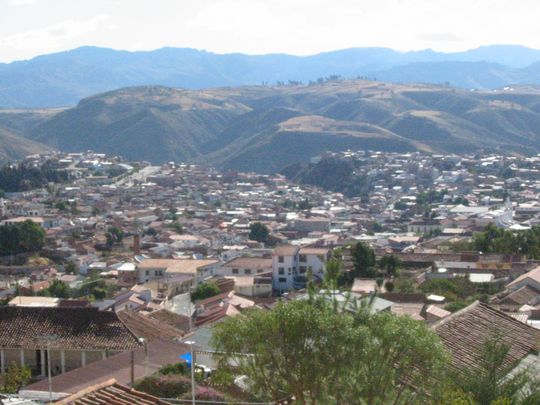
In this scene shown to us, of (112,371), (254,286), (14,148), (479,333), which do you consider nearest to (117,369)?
(112,371)

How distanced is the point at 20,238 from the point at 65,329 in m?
28.3

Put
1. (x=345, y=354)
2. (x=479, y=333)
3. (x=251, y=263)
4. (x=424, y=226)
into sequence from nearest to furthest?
(x=345, y=354) < (x=479, y=333) < (x=251, y=263) < (x=424, y=226)

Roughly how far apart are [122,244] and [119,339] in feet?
110

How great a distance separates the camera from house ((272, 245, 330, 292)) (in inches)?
1405

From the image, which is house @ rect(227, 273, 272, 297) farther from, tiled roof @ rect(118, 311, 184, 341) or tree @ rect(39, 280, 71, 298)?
tiled roof @ rect(118, 311, 184, 341)

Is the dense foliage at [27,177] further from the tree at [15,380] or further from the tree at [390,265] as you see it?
the tree at [15,380]

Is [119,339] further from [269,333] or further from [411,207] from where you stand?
[411,207]

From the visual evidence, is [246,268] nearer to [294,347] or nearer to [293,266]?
[293,266]

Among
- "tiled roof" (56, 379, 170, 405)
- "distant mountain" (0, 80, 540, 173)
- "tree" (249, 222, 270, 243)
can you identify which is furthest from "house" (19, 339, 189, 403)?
"distant mountain" (0, 80, 540, 173)

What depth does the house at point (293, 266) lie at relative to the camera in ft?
117

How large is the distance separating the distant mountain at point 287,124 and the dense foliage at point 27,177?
32.1 metres

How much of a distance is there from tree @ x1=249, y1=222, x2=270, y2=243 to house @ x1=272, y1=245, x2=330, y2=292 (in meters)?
14.8

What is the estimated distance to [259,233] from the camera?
173 ft

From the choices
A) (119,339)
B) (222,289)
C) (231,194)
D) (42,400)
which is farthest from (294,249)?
(231,194)
